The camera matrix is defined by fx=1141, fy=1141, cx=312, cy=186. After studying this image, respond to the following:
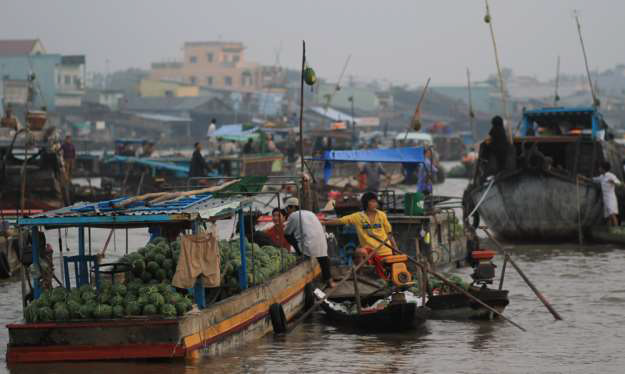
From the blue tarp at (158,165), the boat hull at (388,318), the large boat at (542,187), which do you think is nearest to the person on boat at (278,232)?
the boat hull at (388,318)

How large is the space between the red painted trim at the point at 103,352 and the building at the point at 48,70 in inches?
2107

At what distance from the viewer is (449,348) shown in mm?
11109

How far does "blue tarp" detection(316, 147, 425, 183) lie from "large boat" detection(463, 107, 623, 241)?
7.11 feet

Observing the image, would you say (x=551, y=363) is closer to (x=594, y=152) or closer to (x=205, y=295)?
(x=205, y=295)

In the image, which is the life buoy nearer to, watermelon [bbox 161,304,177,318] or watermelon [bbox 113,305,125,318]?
watermelon [bbox 161,304,177,318]

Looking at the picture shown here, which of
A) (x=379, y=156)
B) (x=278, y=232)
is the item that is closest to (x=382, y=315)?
(x=278, y=232)

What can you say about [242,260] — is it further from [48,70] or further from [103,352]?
[48,70]

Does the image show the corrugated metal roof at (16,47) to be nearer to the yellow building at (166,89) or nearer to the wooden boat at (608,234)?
the yellow building at (166,89)

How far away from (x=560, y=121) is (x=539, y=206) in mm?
3085

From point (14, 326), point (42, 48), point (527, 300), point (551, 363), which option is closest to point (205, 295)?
point (14, 326)

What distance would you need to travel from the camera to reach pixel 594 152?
798 inches

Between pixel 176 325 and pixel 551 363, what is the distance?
352 centimetres

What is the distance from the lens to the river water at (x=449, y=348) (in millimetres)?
10008

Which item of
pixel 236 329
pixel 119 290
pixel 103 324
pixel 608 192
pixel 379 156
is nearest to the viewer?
pixel 103 324
